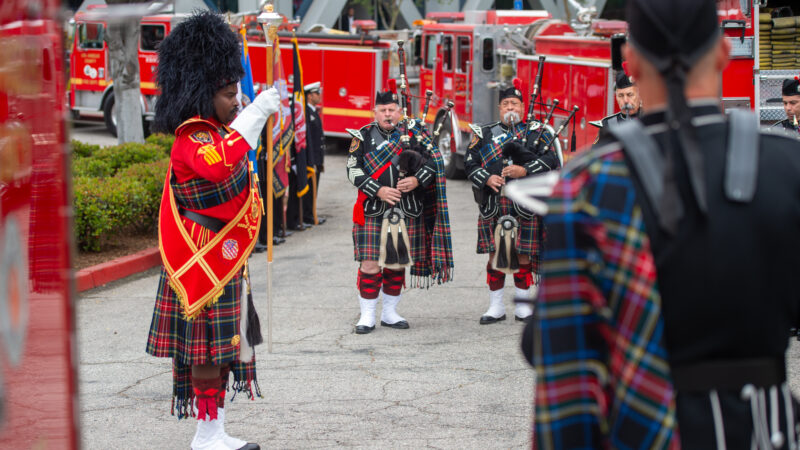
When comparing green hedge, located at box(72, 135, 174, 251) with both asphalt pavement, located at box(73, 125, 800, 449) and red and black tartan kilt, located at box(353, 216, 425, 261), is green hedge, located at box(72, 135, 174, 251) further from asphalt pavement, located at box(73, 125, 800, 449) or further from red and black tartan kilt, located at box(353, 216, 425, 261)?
red and black tartan kilt, located at box(353, 216, 425, 261)

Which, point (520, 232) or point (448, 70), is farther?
point (448, 70)

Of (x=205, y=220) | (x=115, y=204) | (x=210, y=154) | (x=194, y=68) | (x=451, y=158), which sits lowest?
(x=451, y=158)

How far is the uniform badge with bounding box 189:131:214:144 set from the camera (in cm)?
446

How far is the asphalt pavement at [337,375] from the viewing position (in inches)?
200

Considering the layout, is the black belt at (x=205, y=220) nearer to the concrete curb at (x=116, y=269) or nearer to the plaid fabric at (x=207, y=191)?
the plaid fabric at (x=207, y=191)

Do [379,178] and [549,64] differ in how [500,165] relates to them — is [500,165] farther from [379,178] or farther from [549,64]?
[549,64]

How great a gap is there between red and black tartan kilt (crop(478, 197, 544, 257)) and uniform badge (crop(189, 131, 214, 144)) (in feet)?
11.4

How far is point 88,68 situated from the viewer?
20.9 meters

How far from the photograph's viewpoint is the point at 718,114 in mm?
2068

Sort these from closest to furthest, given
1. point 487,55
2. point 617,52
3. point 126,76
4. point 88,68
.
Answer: point 617,52, point 126,76, point 487,55, point 88,68

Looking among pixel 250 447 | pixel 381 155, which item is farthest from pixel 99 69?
pixel 250 447

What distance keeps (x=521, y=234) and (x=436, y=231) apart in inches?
26.7

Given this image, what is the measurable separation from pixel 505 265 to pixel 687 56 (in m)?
5.47

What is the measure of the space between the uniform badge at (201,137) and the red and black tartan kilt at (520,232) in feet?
11.4
